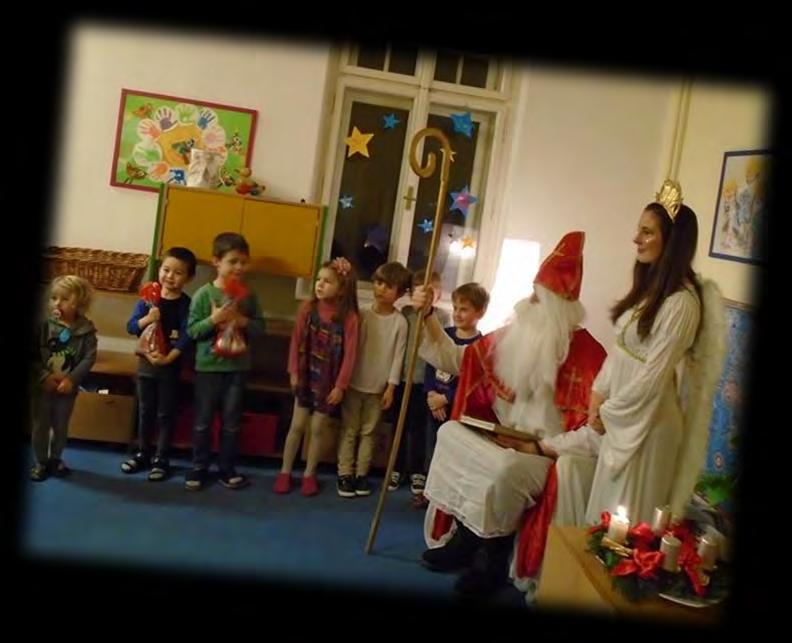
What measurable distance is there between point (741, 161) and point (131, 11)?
5.87ft

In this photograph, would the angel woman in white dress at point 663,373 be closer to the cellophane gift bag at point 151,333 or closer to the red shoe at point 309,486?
the red shoe at point 309,486

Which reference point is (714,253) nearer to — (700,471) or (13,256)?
(700,471)

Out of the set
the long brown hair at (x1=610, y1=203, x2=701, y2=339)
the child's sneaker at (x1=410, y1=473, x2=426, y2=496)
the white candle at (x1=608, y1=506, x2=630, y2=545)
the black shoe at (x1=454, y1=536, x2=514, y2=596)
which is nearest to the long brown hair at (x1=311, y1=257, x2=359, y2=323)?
the child's sneaker at (x1=410, y1=473, x2=426, y2=496)

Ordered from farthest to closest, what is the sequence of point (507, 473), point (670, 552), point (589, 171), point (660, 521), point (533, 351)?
point (589, 171)
point (533, 351)
point (507, 473)
point (660, 521)
point (670, 552)

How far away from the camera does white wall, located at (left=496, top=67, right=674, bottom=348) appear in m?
2.60

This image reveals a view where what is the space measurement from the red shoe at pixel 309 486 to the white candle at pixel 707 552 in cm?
116

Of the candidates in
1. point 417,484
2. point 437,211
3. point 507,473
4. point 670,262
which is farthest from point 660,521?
point 417,484

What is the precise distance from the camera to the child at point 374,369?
2318mm

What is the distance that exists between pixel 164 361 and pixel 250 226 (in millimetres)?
501

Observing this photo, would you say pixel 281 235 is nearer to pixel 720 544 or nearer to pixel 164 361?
pixel 164 361

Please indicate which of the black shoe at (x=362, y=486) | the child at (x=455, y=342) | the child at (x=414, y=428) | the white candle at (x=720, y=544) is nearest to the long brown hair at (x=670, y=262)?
the white candle at (x=720, y=544)

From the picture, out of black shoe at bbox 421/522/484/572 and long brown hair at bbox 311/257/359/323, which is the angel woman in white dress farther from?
long brown hair at bbox 311/257/359/323

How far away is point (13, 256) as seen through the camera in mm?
823

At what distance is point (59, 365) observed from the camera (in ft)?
6.77
